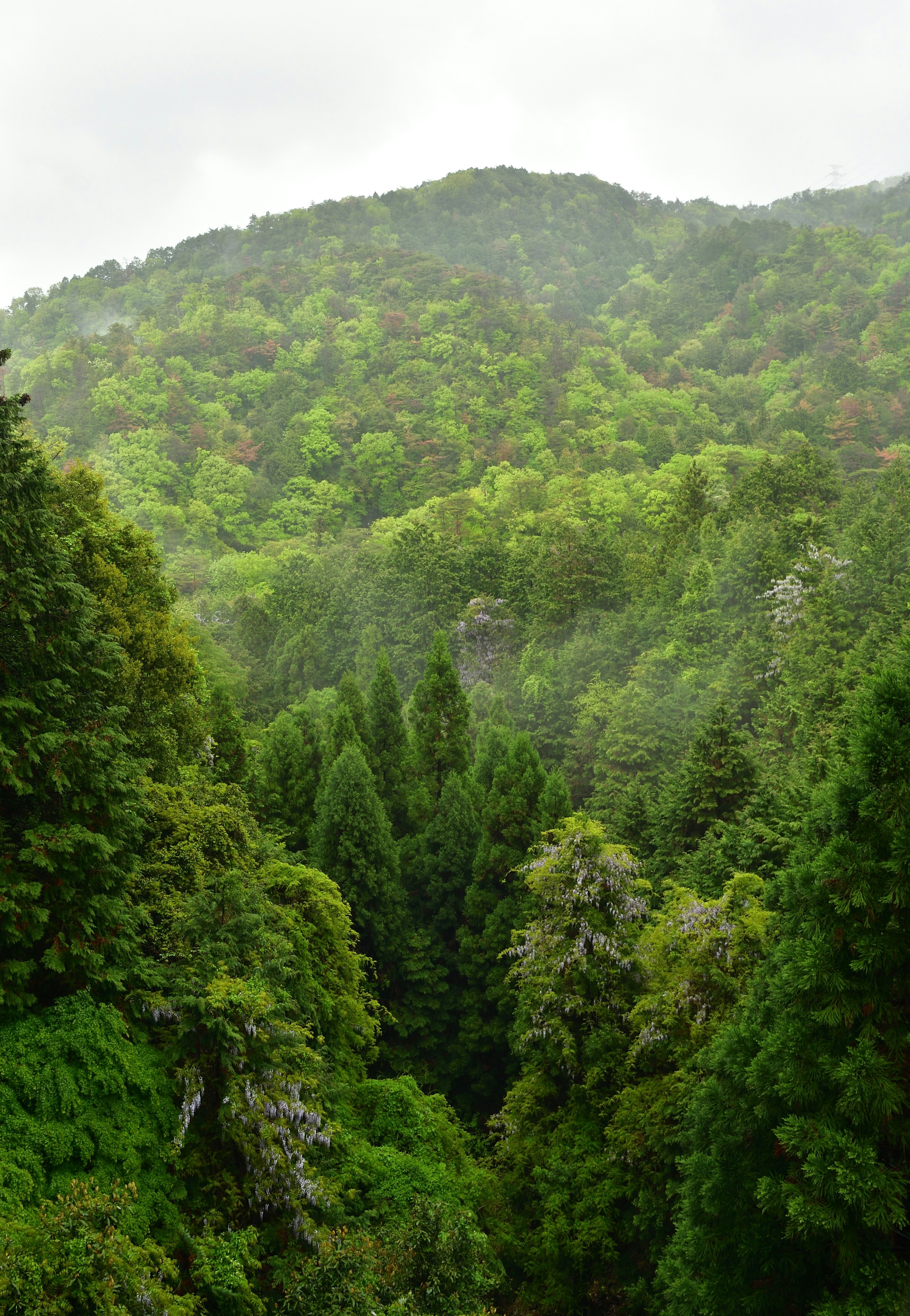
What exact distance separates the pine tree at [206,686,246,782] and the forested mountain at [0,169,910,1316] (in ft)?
0.55

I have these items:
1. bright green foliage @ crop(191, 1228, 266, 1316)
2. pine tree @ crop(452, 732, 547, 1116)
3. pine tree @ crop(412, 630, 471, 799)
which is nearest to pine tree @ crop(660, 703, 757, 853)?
pine tree @ crop(452, 732, 547, 1116)

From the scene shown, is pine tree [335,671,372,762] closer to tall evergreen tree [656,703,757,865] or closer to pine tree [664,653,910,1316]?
tall evergreen tree [656,703,757,865]

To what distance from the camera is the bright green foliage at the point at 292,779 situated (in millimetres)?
25875

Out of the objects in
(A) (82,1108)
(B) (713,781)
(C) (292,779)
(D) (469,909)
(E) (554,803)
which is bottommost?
(D) (469,909)

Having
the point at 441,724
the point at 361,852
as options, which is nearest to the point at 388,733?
the point at 441,724

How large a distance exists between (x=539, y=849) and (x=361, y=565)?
36.2m

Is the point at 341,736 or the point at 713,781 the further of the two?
the point at 341,736

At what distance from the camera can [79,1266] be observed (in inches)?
256

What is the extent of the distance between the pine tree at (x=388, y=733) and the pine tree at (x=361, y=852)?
5485 mm

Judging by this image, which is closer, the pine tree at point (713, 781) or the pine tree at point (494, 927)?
the pine tree at point (713, 781)

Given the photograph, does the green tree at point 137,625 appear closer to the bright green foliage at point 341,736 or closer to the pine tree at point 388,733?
the bright green foliage at point 341,736

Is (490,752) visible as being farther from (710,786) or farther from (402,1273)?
(402,1273)

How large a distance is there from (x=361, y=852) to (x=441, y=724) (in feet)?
25.5

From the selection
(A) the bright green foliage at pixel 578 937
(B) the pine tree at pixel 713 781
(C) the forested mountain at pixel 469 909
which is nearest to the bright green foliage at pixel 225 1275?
(C) the forested mountain at pixel 469 909
